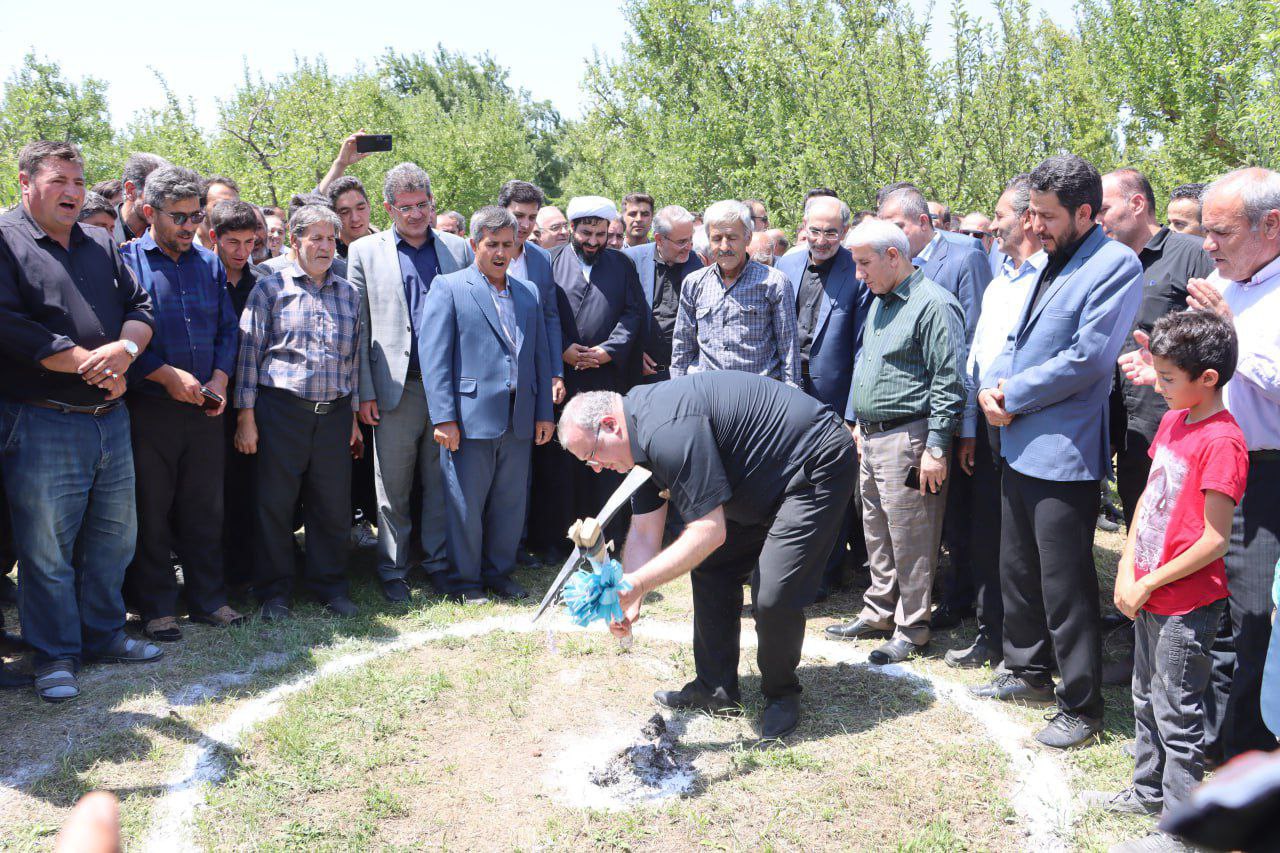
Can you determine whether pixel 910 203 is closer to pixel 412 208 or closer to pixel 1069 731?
pixel 412 208

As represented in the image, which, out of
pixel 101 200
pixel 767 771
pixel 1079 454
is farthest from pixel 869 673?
pixel 101 200

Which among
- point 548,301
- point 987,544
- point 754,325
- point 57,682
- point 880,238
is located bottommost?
point 57,682

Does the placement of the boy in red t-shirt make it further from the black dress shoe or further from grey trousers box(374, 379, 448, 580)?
the black dress shoe

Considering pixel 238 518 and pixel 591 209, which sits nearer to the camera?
pixel 238 518

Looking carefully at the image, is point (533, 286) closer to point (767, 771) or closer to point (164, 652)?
point (164, 652)

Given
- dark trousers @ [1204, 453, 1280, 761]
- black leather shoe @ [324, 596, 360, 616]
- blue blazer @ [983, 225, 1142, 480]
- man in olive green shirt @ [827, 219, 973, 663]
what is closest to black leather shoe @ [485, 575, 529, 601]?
black leather shoe @ [324, 596, 360, 616]

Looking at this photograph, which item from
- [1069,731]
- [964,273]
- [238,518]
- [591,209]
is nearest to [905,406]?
[964,273]

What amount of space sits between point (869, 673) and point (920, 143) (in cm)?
920

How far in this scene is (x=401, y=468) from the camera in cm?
642

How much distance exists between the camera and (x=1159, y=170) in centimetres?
1436

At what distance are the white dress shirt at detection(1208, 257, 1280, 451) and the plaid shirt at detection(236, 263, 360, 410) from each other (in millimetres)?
4712

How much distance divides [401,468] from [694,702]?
8.87ft

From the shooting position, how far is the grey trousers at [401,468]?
20.9 feet

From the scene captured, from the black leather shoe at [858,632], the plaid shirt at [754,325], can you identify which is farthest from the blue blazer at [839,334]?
the black leather shoe at [858,632]
